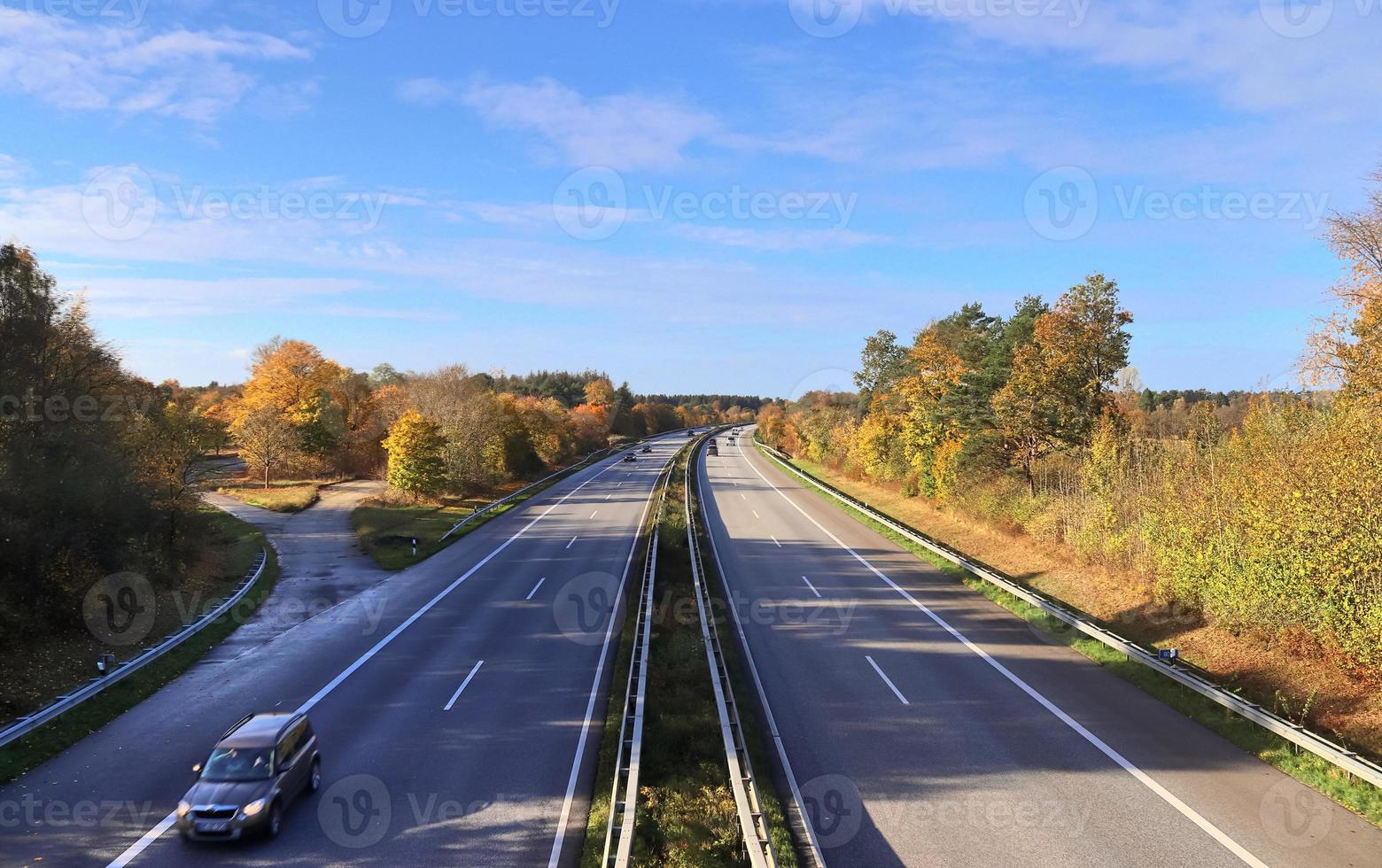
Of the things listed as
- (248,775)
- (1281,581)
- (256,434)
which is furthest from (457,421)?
(1281,581)

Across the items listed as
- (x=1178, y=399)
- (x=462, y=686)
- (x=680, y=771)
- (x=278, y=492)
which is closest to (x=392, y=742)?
(x=462, y=686)

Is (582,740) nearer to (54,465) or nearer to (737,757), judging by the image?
(737,757)

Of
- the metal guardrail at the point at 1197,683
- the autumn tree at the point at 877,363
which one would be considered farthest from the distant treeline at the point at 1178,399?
the metal guardrail at the point at 1197,683

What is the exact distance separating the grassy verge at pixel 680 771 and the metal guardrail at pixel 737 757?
262mm

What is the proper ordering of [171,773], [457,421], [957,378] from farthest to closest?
1. [457,421]
2. [957,378]
3. [171,773]

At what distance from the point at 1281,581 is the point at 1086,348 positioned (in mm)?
18592

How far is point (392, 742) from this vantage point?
13.7 metres

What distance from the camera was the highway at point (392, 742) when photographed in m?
10.4

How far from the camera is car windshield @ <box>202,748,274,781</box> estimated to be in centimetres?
1073

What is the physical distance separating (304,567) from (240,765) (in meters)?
22.3

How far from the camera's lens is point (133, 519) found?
23047 mm

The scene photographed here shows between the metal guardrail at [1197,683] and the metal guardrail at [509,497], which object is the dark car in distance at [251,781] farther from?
the metal guardrail at [509,497]

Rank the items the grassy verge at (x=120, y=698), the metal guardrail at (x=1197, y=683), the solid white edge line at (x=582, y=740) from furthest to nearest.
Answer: the grassy verge at (x=120, y=698) → the metal guardrail at (x=1197, y=683) → the solid white edge line at (x=582, y=740)

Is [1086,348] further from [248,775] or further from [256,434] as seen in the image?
[256,434]
